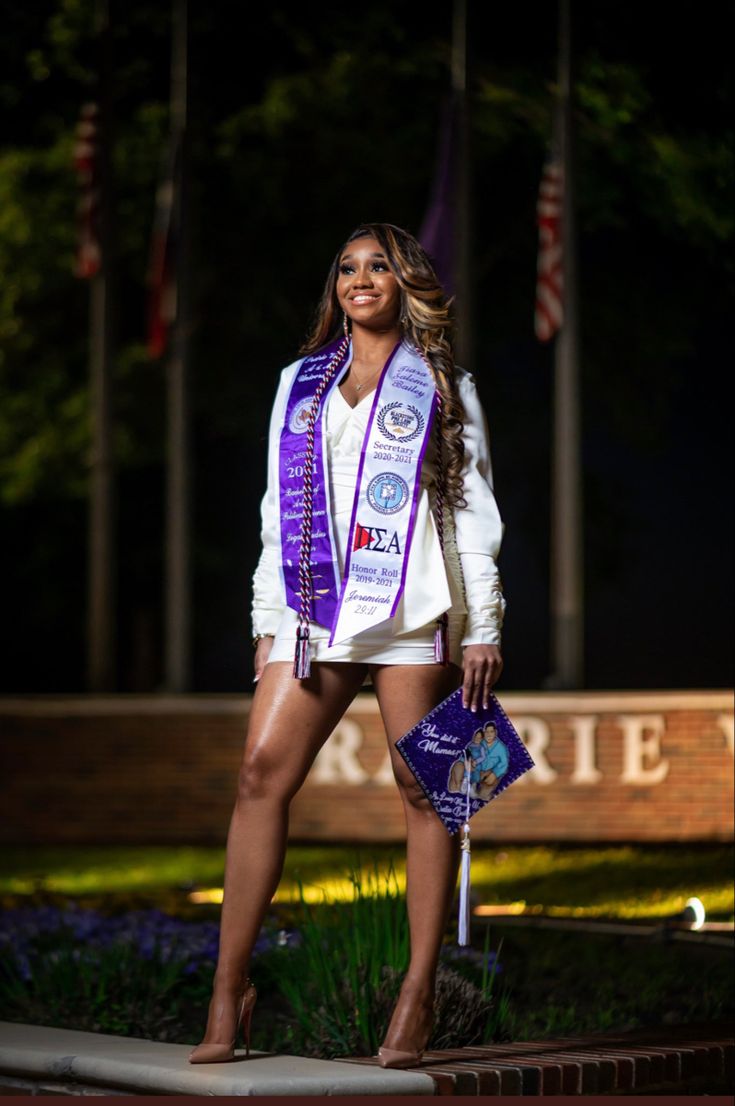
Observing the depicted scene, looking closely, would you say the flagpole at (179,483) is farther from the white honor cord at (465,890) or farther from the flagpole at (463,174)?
the white honor cord at (465,890)

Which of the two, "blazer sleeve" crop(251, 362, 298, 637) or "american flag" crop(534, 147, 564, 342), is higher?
"american flag" crop(534, 147, 564, 342)

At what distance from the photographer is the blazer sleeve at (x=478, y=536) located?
4.68 m

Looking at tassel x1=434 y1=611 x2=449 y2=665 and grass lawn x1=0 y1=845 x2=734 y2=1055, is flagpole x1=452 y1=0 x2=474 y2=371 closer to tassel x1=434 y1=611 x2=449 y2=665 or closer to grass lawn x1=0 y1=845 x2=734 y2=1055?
grass lawn x1=0 y1=845 x2=734 y2=1055

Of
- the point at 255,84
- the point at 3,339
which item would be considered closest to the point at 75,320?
the point at 3,339

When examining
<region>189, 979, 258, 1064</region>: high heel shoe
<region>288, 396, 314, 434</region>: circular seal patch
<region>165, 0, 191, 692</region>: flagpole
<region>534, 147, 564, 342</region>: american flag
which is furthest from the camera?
<region>165, 0, 191, 692</region>: flagpole

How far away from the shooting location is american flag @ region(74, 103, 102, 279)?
1741cm

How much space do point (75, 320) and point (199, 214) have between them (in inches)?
85.6

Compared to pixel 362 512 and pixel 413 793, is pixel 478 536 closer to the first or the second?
pixel 362 512

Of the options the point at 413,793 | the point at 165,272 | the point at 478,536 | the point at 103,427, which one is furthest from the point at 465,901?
the point at 165,272

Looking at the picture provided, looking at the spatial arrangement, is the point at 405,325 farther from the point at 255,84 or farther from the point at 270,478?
the point at 255,84

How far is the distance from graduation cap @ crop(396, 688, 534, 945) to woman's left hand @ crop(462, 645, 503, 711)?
20 millimetres

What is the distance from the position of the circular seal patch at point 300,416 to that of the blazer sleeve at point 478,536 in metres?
0.37

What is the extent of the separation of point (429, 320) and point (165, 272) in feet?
42.4

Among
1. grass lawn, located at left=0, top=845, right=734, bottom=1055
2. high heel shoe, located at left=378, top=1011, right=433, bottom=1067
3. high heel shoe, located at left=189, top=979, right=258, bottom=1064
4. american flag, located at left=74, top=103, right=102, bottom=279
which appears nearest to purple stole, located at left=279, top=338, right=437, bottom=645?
high heel shoe, located at left=189, top=979, right=258, bottom=1064
